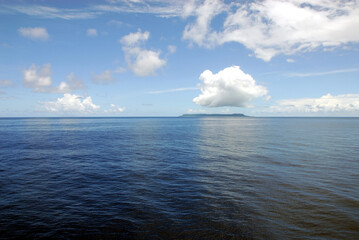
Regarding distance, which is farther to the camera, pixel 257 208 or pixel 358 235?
pixel 257 208

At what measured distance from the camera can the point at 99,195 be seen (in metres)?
17.8

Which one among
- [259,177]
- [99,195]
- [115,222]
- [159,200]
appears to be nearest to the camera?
[115,222]

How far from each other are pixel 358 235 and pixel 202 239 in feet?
29.1

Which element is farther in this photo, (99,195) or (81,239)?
(99,195)

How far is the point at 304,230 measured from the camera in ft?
40.2

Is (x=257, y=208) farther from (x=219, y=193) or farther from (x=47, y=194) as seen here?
(x=47, y=194)

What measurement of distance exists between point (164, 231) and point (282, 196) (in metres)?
10.6

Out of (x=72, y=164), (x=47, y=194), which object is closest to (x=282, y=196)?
(x=47, y=194)

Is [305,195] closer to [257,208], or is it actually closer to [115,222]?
[257,208]

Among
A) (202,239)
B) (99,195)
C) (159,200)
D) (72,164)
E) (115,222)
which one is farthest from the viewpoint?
(72,164)

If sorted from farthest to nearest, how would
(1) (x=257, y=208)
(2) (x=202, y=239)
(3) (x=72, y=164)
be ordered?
(3) (x=72, y=164)
(1) (x=257, y=208)
(2) (x=202, y=239)

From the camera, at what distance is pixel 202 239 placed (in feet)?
37.8

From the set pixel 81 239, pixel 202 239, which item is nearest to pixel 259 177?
pixel 202 239

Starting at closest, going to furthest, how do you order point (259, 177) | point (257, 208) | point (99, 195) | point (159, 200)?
point (257, 208)
point (159, 200)
point (99, 195)
point (259, 177)
